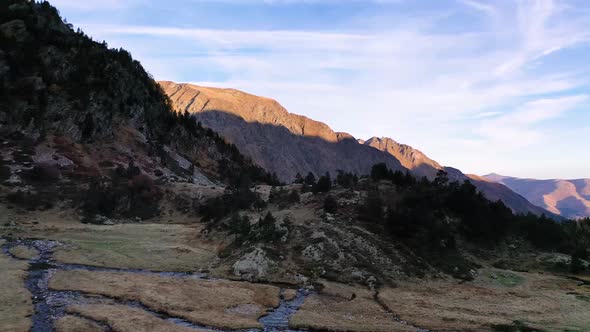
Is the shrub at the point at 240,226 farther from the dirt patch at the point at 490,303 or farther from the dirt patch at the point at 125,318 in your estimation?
the dirt patch at the point at 125,318

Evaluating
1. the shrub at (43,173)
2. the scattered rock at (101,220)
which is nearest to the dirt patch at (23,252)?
the scattered rock at (101,220)

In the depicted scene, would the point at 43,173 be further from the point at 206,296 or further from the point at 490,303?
the point at 490,303

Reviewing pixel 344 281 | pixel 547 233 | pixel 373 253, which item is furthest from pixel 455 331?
pixel 547 233

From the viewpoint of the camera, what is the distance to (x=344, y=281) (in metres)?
48.8

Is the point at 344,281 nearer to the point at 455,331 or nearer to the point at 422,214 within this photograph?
the point at 455,331

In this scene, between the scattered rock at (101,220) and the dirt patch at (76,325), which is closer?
the dirt patch at (76,325)

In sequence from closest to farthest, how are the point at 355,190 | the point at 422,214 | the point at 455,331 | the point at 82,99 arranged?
1. the point at 455,331
2. the point at 422,214
3. the point at 355,190
4. the point at 82,99

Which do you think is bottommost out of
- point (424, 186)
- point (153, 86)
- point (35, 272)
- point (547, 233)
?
point (35, 272)

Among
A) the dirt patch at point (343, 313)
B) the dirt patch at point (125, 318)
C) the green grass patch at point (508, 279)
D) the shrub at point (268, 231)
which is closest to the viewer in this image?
the dirt patch at point (125, 318)

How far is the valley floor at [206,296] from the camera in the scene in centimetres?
3256

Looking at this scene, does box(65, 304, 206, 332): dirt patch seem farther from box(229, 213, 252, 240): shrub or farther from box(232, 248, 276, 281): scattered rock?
box(229, 213, 252, 240): shrub

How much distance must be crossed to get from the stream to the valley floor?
0.08 m

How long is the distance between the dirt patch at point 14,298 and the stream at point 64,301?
49 cm

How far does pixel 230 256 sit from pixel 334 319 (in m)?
22.6
